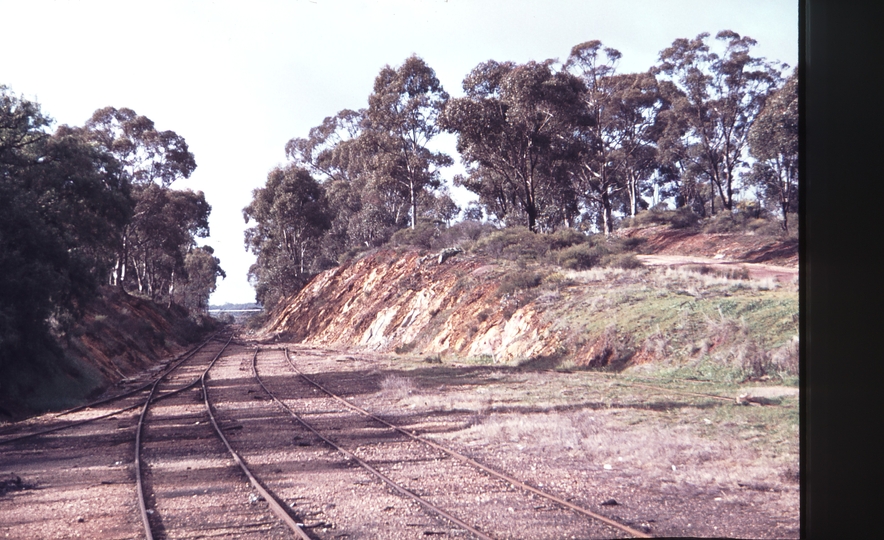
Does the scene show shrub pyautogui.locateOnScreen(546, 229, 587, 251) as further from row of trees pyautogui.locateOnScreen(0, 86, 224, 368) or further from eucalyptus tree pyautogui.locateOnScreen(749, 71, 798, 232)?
row of trees pyautogui.locateOnScreen(0, 86, 224, 368)

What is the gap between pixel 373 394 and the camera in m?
17.3

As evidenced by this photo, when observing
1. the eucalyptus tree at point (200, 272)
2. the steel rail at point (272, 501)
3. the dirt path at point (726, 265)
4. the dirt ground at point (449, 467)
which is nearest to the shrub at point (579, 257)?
the dirt path at point (726, 265)

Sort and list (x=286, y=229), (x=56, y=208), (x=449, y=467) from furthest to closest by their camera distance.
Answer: (x=286, y=229) → (x=56, y=208) → (x=449, y=467)

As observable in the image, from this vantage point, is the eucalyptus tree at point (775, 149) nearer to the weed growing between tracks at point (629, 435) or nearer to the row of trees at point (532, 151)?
the row of trees at point (532, 151)

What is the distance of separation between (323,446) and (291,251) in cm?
4141

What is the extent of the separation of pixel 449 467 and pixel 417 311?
23.8 m

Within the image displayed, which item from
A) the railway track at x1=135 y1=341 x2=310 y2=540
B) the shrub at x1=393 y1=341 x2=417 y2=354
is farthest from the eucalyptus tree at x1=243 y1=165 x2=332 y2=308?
the railway track at x1=135 y1=341 x2=310 y2=540

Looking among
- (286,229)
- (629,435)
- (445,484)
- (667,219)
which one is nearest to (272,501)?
(445,484)

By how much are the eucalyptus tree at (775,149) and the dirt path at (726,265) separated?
1666 millimetres

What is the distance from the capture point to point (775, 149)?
25.5 metres

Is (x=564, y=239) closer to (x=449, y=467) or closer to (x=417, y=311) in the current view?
(x=417, y=311)

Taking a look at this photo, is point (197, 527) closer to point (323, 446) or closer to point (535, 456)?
point (323, 446)

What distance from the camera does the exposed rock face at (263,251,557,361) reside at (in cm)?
2470
